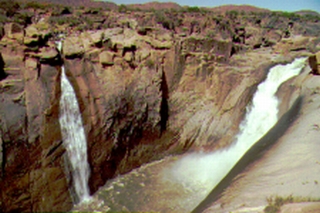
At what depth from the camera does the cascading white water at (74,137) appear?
7965 mm

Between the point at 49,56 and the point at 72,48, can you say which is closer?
the point at 49,56

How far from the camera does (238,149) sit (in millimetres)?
10062

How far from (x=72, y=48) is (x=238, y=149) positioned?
8125mm

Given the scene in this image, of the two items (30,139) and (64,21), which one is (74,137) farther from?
(64,21)

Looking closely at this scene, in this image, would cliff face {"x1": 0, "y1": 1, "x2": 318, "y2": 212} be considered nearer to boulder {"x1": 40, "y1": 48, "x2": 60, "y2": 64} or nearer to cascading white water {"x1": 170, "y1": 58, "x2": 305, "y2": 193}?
boulder {"x1": 40, "y1": 48, "x2": 60, "y2": 64}

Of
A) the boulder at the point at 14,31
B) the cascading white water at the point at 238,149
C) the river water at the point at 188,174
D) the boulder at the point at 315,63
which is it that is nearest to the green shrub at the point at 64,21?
the boulder at the point at 14,31

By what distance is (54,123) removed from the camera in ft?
A: 25.3


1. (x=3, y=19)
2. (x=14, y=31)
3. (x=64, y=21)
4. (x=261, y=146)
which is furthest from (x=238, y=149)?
(x=3, y=19)

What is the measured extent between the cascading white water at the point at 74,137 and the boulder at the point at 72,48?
0.66m

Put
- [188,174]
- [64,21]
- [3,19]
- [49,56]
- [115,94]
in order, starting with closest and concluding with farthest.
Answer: [49,56] < [3,19] < [115,94] < [188,174] < [64,21]

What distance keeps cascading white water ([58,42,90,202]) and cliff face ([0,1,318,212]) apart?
0.21m

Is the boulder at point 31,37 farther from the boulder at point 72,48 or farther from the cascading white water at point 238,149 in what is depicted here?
the cascading white water at point 238,149


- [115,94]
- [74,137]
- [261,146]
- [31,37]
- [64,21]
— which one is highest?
[64,21]

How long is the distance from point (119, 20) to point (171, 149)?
7.11 m
